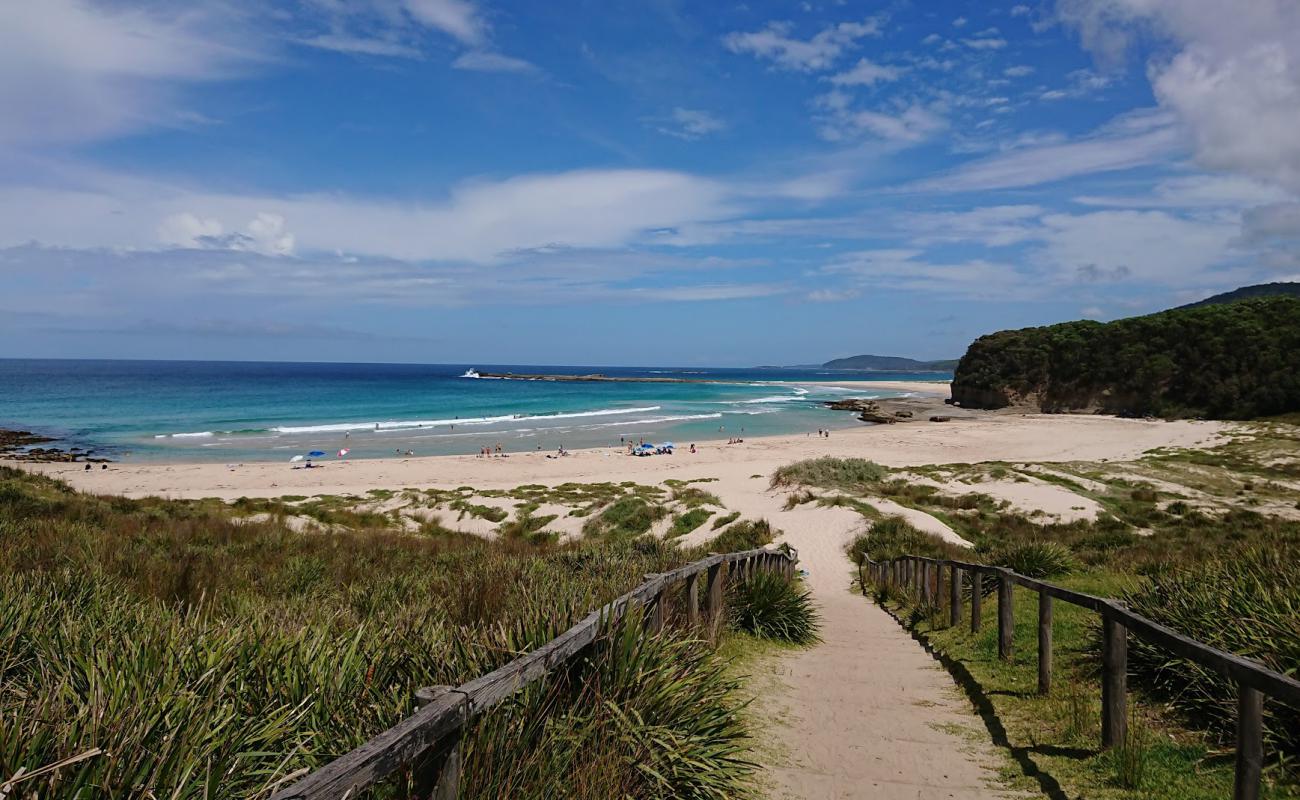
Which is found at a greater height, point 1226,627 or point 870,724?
point 1226,627

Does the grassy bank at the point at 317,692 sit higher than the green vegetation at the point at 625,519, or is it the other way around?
the grassy bank at the point at 317,692

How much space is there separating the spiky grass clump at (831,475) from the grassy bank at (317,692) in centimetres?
2174

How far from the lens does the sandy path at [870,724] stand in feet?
16.5

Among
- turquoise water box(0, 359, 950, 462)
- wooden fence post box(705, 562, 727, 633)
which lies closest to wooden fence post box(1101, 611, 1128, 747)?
wooden fence post box(705, 562, 727, 633)

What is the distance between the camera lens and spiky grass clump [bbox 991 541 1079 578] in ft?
41.0

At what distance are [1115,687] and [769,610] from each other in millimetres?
4474

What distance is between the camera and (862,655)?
9.03m

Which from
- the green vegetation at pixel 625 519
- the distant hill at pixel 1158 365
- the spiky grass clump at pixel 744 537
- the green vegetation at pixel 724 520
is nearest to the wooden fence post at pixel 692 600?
the spiky grass clump at pixel 744 537

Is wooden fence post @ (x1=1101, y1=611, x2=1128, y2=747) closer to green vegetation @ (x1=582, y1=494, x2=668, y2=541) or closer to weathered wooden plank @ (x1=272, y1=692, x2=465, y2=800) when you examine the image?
weathered wooden plank @ (x1=272, y1=692, x2=465, y2=800)

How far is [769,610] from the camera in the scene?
927 cm

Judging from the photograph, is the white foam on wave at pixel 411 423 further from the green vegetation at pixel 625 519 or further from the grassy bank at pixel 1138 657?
the grassy bank at pixel 1138 657

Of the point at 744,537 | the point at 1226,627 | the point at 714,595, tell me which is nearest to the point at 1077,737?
the point at 1226,627

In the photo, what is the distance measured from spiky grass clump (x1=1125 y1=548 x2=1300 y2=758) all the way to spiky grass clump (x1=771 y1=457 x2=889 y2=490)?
20.2 m

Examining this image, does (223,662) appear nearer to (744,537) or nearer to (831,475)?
(744,537)
